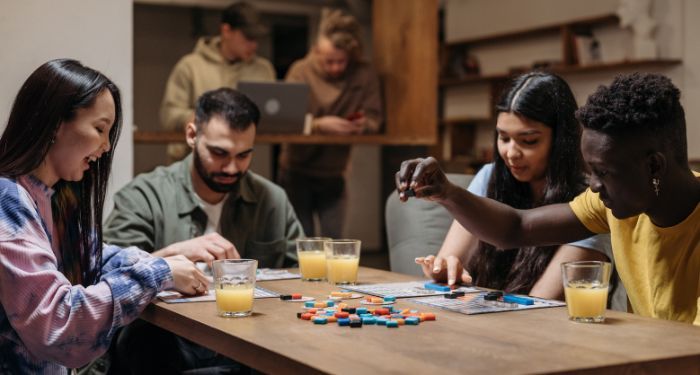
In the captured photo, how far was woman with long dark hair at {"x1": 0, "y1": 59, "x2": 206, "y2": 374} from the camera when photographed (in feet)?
5.85

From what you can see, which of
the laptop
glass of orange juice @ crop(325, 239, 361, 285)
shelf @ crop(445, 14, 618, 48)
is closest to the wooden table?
glass of orange juice @ crop(325, 239, 361, 285)

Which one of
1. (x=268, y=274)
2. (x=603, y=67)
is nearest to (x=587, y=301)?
(x=268, y=274)

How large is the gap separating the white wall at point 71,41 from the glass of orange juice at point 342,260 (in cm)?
126

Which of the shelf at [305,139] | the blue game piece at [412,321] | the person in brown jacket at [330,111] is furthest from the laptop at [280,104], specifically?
the blue game piece at [412,321]

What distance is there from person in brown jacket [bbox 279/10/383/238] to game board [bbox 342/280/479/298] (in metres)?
2.57

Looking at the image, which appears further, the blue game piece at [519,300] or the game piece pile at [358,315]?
the blue game piece at [519,300]

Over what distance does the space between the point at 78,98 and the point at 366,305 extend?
0.79 m

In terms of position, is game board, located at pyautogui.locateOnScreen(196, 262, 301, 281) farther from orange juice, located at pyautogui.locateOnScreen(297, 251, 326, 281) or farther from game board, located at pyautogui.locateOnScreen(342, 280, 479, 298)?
game board, located at pyautogui.locateOnScreen(342, 280, 479, 298)

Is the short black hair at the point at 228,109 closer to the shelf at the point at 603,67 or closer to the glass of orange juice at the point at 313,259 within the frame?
the glass of orange juice at the point at 313,259

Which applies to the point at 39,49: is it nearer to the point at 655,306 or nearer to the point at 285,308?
the point at 285,308

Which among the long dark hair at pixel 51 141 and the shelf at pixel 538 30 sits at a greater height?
the shelf at pixel 538 30

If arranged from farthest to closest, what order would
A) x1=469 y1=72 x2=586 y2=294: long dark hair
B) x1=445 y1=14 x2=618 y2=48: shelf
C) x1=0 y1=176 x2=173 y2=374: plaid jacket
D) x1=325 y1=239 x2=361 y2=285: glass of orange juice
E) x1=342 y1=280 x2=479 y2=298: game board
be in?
x1=445 y1=14 x2=618 y2=48: shelf → x1=469 y1=72 x2=586 y2=294: long dark hair → x1=325 y1=239 x2=361 y2=285: glass of orange juice → x1=342 y1=280 x2=479 y2=298: game board → x1=0 y1=176 x2=173 y2=374: plaid jacket

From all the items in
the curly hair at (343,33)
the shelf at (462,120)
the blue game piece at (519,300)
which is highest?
Result: the curly hair at (343,33)

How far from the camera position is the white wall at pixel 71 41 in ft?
10.2
